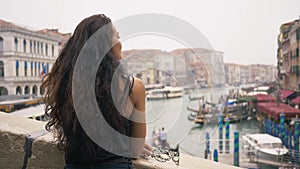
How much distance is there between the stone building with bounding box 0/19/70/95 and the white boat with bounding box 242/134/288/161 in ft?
21.9

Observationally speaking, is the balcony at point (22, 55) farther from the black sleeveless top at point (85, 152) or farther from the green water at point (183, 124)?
the black sleeveless top at point (85, 152)

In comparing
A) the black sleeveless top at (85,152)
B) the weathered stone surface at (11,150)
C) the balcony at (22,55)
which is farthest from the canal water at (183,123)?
the balcony at (22,55)

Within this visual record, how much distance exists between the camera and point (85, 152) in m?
0.56

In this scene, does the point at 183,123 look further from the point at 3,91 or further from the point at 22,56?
the point at 22,56

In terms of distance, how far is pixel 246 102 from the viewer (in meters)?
18.1

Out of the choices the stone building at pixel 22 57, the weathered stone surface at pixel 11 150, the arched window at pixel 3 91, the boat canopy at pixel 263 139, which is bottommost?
the boat canopy at pixel 263 139

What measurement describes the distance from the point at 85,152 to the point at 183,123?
1.47 ft

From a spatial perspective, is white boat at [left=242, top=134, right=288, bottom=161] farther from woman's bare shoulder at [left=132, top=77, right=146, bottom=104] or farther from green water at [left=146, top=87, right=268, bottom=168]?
woman's bare shoulder at [left=132, top=77, right=146, bottom=104]

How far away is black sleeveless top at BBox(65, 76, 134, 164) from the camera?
56 centimetres

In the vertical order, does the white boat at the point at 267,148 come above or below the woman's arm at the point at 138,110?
below

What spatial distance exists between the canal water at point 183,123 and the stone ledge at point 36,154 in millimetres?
155

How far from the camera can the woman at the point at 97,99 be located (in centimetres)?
55

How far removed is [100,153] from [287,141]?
8789 millimetres

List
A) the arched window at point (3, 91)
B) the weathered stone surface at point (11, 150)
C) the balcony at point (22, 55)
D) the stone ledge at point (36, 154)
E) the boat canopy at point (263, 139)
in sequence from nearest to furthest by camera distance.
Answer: the stone ledge at point (36, 154) < the weathered stone surface at point (11, 150) < the boat canopy at point (263, 139) < the balcony at point (22, 55) < the arched window at point (3, 91)
